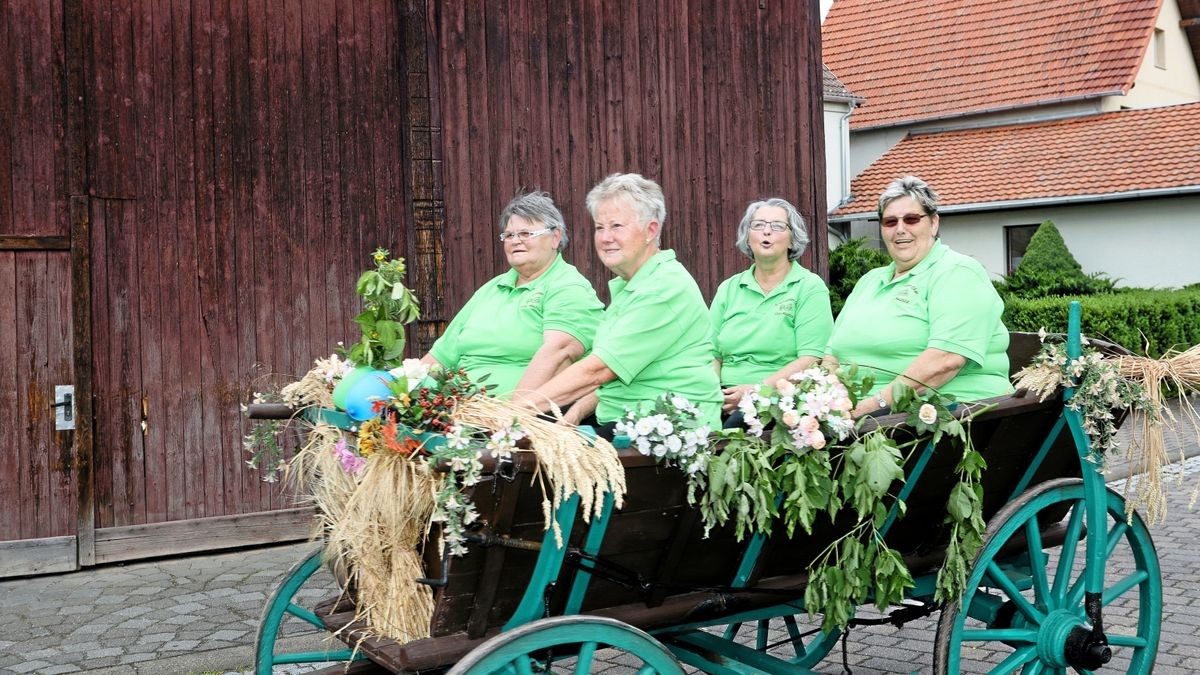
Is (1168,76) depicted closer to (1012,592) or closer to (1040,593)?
(1040,593)

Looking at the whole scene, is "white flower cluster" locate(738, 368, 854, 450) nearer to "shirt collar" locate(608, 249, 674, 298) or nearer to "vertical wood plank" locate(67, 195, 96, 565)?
"shirt collar" locate(608, 249, 674, 298)

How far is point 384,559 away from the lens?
3.26 meters

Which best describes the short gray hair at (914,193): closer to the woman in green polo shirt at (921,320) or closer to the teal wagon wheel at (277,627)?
the woman in green polo shirt at (921,320)

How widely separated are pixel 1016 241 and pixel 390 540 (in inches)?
844

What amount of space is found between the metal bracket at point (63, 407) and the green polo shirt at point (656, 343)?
14.3 ft

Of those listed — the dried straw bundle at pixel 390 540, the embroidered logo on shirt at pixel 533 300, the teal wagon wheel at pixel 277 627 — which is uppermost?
the embroidered logo on shirt at pixel 533 300

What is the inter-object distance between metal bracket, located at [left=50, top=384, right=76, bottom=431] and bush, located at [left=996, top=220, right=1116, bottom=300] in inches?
519

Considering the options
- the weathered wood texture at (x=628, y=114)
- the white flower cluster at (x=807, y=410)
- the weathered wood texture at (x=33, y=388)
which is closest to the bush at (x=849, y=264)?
the weathered wood texture at (x=628, y=114)

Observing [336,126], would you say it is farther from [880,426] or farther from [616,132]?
[880,426]

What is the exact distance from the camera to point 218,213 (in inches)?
290

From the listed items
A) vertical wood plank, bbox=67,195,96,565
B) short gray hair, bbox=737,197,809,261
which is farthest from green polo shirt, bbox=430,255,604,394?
vertical wood plank, bbox=67,195,96,565

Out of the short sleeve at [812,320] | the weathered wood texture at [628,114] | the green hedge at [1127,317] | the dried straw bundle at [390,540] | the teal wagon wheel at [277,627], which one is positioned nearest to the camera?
the dried straw bundle at [390,540]

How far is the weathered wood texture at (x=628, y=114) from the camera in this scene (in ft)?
25.8

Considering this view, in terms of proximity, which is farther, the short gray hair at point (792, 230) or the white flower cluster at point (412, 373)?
the short gray hair at point (792, 230)
